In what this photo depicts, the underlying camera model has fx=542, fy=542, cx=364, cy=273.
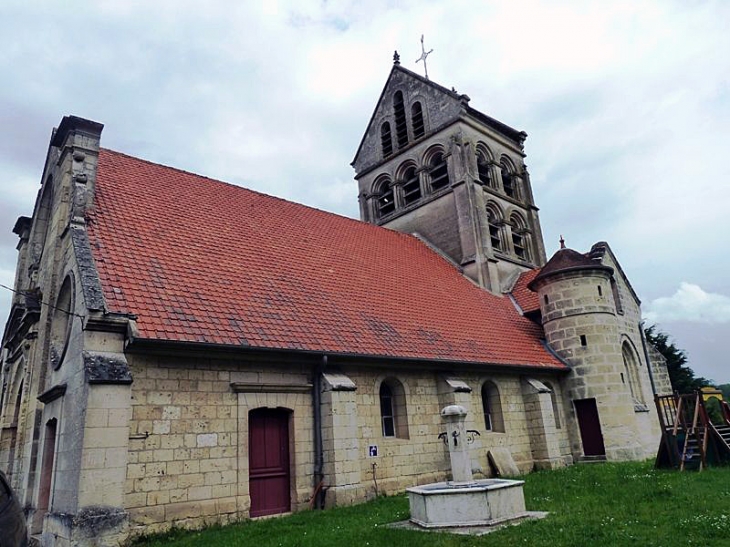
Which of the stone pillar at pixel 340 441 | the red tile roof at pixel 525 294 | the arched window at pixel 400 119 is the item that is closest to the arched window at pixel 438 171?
the arched window at pixel 400 119

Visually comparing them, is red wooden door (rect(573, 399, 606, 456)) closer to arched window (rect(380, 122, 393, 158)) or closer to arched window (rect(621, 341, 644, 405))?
arched window (rect(621, 341, 644, 405))

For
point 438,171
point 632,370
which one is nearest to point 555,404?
point 632,370

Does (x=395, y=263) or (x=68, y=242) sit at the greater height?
(x=395, y=263)

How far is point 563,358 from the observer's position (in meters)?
17.9

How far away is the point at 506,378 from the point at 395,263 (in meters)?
5.26

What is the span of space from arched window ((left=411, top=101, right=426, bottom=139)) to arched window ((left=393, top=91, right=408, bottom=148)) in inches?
22.4

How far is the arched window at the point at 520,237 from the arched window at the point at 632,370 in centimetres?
628

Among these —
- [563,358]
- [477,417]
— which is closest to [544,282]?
[563,358]

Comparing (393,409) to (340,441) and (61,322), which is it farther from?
(61,322)

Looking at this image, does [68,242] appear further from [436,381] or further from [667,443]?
[667,443]

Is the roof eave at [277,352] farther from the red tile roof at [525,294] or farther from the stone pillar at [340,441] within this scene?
the red tile roof at [525,294]

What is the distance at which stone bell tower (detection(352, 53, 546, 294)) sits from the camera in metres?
22.0

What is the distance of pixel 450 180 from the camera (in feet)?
75.0

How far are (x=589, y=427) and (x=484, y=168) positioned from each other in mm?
12277
